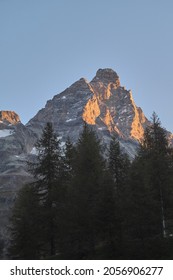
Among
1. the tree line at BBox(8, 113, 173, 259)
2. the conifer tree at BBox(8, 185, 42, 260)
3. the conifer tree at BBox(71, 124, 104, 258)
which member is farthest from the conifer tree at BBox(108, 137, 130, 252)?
the conifer tree at BBox(8, 185, 42, 260)

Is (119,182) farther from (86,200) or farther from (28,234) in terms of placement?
(86,200)

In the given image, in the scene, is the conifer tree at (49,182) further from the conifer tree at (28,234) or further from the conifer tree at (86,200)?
the conifer tree at (86,200)

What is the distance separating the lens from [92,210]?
26328 millimetres

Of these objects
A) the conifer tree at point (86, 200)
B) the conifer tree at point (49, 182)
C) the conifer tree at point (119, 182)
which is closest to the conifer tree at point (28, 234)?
the conifer tree at point (49, 182)

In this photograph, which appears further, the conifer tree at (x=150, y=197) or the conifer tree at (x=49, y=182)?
the conifer tree at (x=49, y=182)

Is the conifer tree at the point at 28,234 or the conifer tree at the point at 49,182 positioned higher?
the conifer tree at the point at 49,182

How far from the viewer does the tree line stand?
85.2 ft

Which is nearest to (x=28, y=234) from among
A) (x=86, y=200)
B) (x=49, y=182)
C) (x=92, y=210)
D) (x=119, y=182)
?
(x=49, y=182)

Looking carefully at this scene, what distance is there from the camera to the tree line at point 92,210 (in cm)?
2597

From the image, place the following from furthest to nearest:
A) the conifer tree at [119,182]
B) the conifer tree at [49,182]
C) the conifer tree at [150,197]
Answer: the conifer tree at [49,182] < the conifer tree at [150,197] < the conifer tree at [119,182]

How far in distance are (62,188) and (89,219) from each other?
24.4ft

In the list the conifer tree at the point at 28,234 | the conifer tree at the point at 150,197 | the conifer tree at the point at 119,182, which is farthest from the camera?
the conifer tree at the point at 28,234
